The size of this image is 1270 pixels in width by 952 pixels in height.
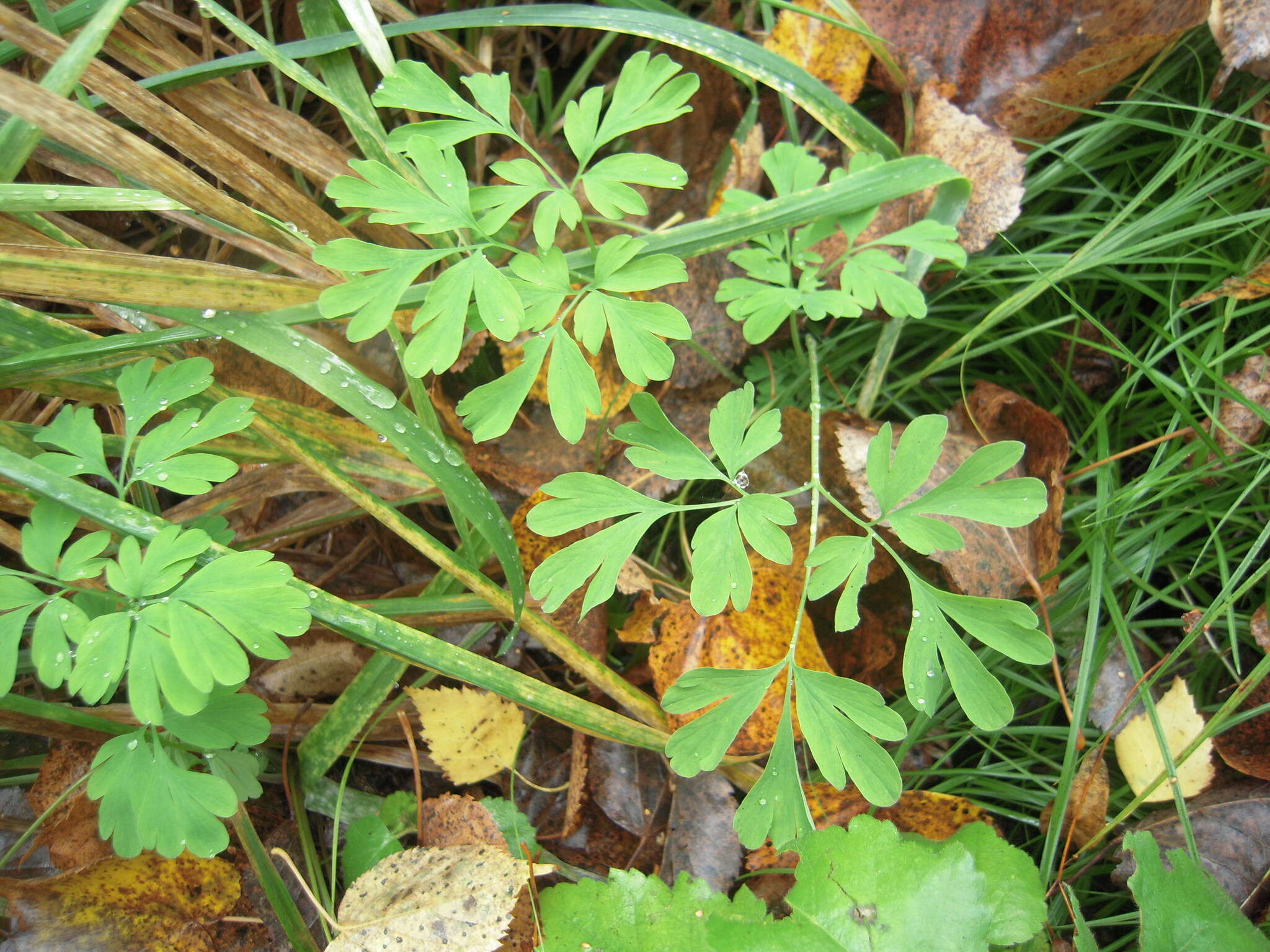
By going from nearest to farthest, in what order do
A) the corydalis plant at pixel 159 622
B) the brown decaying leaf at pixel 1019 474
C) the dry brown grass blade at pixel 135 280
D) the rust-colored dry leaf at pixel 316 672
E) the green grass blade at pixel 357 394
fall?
the corydalis plant at pixel 159 622 → the dry brown grass blade at pixel 135 280 → the green grass blade at pixel 357 394 → the brown decaying leaf at pixel 1019 474 → the rust-colored dry leaf at pixel 316 672

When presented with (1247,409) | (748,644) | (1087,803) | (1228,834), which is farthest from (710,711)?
(1247,409)

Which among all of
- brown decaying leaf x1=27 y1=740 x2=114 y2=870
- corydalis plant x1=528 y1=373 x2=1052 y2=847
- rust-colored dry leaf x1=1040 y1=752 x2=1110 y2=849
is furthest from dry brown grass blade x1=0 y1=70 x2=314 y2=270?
rust-colored dry leaf x1=1040 y1=752 x2=1110 y2=849

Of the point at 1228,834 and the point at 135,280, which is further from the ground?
the point at 135,280

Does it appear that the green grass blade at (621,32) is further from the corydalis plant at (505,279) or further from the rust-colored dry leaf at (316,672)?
the rust-colored dry leaf at (316,672)

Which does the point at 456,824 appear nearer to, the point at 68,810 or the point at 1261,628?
the point at 68,810

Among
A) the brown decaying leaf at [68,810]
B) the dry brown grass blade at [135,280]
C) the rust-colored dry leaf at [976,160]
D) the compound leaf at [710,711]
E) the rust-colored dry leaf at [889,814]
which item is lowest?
the brown decaying leaf at [68,810]

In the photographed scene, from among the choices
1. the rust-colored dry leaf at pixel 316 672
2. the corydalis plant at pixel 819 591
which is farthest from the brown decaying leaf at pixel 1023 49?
the rust-colored dry leaf at pixel 316 672

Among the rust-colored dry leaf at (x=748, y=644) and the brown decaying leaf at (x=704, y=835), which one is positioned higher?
the rust-colored dry leaf at (x=748, y=644)
